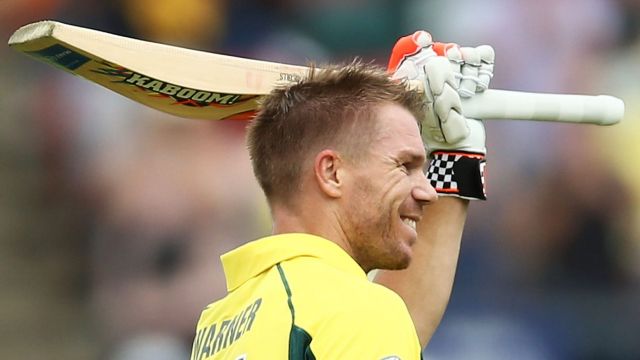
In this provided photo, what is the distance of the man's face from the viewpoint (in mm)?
1656

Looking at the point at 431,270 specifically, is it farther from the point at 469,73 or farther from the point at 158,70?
the point at 158,70

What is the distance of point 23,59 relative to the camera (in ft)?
12.7

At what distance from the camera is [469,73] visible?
2.30 m

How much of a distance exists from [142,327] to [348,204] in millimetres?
2249

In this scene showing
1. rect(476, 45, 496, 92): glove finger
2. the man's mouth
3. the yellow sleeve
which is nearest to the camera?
the yellow sleeve

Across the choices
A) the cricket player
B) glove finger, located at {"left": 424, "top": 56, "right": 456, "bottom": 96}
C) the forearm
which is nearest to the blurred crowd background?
the forearm

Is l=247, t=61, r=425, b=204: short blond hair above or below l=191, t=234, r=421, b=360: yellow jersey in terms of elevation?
above

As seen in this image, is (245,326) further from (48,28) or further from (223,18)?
(223,18)

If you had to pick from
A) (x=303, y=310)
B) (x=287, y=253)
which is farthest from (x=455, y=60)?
(x=303, y=310)

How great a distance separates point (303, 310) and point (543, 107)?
44.3 inches

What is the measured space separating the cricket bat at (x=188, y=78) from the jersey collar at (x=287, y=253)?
446 millimetres

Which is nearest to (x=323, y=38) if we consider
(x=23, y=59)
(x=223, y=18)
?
(x=223, y=18)

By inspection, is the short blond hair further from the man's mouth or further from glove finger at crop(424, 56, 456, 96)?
glove finger at crop(424, 56, 456, 96)

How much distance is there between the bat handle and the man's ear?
0.73m
